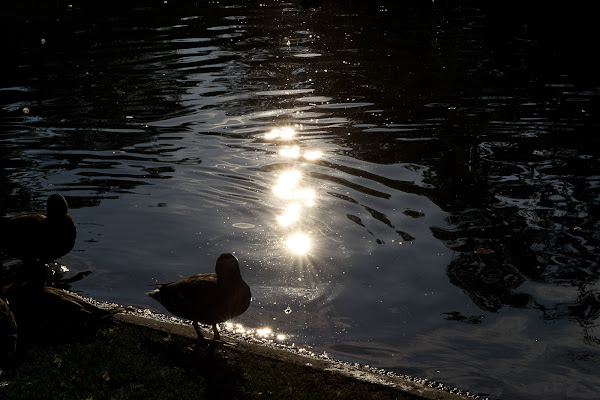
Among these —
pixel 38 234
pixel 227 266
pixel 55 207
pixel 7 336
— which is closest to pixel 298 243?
pixel 227 266

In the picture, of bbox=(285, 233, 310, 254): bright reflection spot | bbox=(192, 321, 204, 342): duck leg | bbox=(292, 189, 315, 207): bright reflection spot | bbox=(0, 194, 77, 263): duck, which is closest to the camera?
bbox=(192, 321, 204, 342): duck leg

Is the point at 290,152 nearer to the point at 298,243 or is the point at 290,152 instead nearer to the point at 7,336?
the point at 298,243

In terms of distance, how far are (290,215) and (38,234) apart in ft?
12.5

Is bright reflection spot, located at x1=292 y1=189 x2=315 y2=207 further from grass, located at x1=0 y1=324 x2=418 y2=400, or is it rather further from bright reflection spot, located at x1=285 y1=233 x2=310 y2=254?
grass, located at x1=0 y1=324 x2=418 y2=400

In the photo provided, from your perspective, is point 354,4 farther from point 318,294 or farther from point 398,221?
point 318,294

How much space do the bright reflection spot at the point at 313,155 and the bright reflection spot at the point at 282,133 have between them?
1.09 metres

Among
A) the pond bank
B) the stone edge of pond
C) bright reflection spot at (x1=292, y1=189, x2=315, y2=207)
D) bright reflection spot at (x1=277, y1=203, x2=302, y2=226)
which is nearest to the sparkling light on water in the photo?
bright reflection spot at (x1=277, y1=203, x2=302, y2=226)

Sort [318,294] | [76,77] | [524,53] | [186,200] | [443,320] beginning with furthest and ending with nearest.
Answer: [524,53]
[76,77]
[186,200]
[318,294]
[443,320]

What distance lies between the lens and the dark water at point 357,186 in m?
7.62

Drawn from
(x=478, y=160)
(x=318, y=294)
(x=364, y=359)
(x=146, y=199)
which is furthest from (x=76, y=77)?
(x=364, y=359)

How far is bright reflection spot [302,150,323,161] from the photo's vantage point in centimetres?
1295

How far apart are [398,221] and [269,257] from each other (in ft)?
7.30

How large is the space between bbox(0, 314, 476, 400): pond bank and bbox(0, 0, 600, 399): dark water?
0.88 meters

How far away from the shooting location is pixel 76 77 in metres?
20.3
